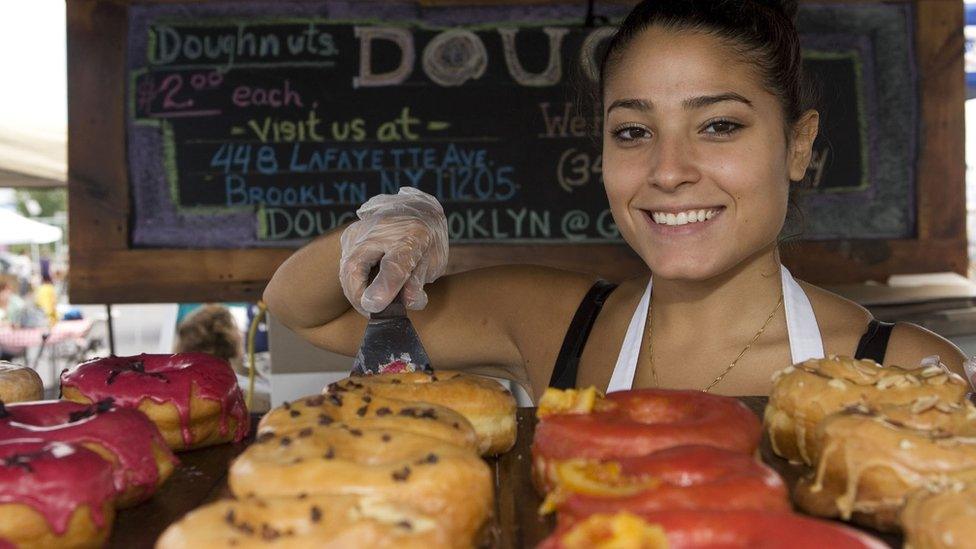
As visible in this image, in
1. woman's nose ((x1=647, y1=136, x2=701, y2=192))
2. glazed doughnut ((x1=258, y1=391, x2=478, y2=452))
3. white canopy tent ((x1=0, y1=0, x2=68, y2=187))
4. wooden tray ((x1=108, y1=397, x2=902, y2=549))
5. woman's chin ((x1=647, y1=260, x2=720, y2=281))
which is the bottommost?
wooden tray ((x1=108, y1=397, x2=902, y2=549))

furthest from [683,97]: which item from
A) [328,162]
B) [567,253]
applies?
[328,162]

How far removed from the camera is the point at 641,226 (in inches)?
93.0

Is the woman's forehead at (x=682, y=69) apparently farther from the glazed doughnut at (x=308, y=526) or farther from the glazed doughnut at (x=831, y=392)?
the glazed doughnut at (x=308, y=526)

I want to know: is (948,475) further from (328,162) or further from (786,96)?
(328,162)

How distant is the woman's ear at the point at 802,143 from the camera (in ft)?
8.20

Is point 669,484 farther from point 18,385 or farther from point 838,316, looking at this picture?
point 838,316

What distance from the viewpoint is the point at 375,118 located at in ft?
15.4

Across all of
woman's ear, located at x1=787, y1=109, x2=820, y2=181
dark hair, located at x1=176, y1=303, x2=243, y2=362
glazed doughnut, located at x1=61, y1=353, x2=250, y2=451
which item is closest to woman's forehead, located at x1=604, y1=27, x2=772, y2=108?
woman's ear, located at x1=787, y1=109, x2=820, y2=181

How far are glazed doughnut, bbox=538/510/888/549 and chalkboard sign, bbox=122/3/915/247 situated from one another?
12.4ft

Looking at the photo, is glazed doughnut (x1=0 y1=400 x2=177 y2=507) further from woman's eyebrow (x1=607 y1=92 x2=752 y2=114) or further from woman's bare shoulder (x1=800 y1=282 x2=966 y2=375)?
woman's bare shoulder (x1=800 y1=282 x2=966 y2=375)

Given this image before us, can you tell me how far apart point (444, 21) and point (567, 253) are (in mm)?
1384

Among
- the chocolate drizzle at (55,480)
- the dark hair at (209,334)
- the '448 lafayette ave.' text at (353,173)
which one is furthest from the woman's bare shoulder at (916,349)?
the dark hair at (209,334)

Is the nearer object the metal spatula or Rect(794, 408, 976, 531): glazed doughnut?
Rect(794, 408, 976, 531): glazed doughnut

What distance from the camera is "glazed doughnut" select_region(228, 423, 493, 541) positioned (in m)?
1.09
